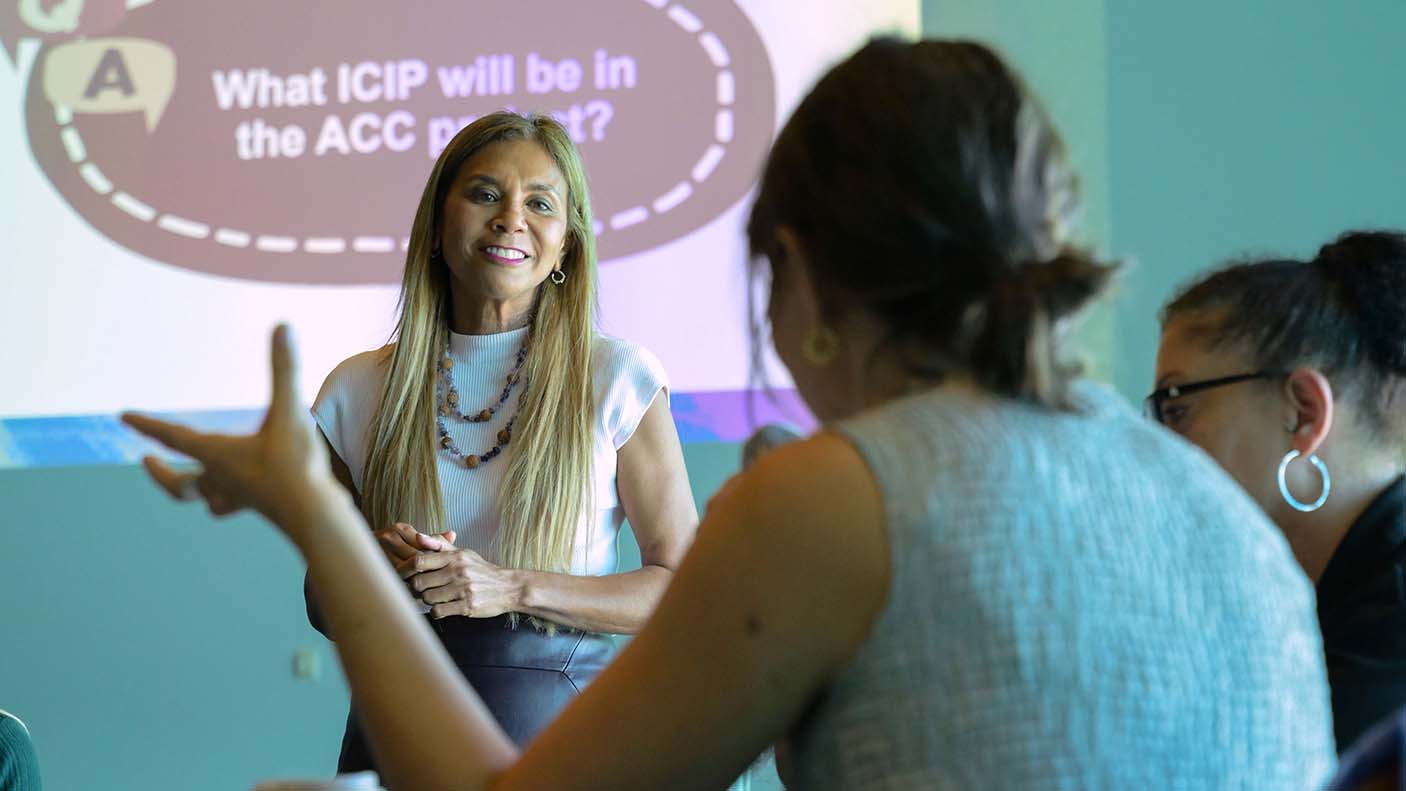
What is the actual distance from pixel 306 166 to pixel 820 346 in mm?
2710

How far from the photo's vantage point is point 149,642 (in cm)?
345

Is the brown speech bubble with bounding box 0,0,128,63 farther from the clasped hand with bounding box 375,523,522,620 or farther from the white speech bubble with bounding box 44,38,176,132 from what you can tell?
the clasped hand with bounding box 375,523,522,620

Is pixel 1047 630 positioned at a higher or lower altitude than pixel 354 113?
lower

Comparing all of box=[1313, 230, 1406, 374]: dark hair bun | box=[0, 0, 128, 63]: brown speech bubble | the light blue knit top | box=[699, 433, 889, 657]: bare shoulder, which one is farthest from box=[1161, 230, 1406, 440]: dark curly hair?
box=[0, 0, 128, 63]: brown speech bubble

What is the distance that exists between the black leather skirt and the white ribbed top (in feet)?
0.37

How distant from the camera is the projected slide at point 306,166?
318 cm

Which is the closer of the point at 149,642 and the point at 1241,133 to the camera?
the point at 1241,133

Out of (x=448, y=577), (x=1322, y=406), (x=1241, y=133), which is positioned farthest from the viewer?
(x=1241, y=133)

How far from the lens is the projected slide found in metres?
3.18

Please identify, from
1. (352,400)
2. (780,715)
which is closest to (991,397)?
(780,715)

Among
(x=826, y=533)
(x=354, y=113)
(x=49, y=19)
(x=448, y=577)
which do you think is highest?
(x=49, y=19)

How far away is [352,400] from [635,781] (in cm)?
134

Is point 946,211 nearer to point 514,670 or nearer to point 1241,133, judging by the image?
point 514,670

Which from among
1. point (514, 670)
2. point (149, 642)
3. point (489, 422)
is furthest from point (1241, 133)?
point (149, 642)
